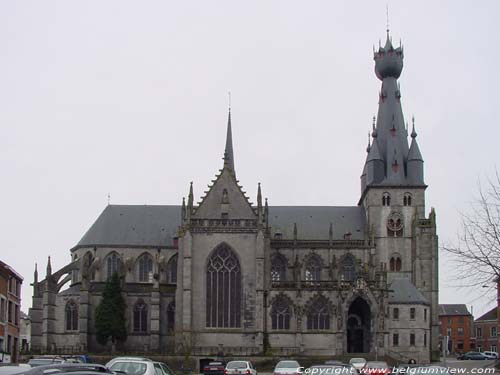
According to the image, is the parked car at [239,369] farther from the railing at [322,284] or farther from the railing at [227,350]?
the railing at [322,284]

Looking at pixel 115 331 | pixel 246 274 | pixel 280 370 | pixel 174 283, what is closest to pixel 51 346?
pixel 115 331

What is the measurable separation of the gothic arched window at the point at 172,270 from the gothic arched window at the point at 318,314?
55.3 ft

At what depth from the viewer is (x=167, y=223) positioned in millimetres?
95062

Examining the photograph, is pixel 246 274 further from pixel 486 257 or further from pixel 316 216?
pixel 486 257

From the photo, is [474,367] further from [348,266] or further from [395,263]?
[348,266]

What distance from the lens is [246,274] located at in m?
80.1

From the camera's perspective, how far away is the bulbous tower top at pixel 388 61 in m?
96.2

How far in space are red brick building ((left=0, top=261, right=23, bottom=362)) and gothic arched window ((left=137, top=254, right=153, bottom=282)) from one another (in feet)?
87.3

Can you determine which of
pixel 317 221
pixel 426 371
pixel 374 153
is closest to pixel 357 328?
pixel 317 221

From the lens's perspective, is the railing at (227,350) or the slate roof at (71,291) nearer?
the railing at (227,350)

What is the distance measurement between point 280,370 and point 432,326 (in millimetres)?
46891

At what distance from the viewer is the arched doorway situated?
82.2 meters

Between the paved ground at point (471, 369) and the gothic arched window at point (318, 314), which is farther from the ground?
the gothic arched window at point (318, 314)

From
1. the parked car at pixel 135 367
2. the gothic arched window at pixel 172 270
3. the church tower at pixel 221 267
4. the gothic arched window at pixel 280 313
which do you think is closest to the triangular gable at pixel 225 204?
the church tower at pixel 221 267
